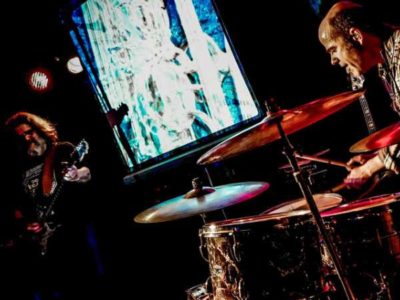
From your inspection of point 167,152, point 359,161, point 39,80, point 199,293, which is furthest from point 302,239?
point 39,80

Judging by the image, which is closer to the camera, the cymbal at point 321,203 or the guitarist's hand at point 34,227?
the cymbal at point 321,203

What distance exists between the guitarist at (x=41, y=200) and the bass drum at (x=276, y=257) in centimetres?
361

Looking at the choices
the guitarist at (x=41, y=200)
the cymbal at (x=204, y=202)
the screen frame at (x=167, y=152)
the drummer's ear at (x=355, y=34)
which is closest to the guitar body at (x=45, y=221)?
the guitarist at (x=41, y=200)

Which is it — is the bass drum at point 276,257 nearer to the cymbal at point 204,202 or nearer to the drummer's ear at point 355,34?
the cymbal at point 204,202

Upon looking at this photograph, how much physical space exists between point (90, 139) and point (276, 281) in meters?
4.18

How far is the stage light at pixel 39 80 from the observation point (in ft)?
19.1

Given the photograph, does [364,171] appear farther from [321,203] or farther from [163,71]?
[163,71]

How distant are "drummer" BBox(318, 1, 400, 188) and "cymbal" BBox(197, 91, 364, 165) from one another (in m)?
0.64

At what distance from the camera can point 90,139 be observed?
18.4 feet

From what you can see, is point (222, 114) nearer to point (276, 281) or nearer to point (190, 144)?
point (190, 144)

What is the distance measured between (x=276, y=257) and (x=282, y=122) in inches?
28.9

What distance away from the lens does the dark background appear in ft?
11.0

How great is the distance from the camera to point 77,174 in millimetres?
5219

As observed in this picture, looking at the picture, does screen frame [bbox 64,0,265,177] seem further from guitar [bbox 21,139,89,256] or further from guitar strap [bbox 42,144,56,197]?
guitar strap [bbox 42,144,56,197]
